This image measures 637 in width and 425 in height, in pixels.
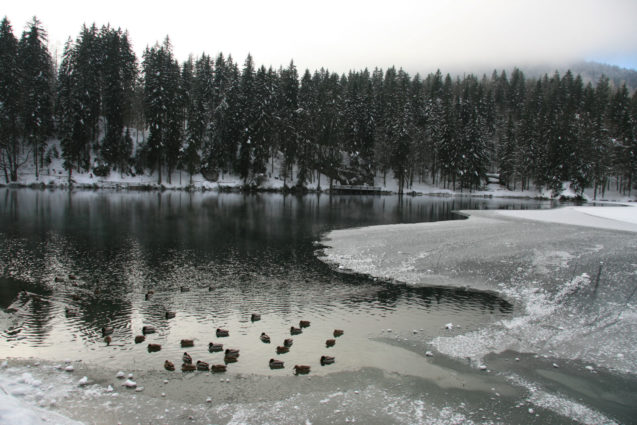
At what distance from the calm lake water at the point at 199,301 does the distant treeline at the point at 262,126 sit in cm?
4906

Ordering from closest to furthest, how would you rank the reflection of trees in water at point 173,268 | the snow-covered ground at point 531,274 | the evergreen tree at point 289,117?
the snow-covered ground at point 531,274, the reflection of trees in water at point 173,268, the evergreen tree at point 289,117

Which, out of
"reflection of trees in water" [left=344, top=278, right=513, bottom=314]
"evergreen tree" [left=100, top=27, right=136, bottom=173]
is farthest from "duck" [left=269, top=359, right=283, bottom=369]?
"evergreen tree" [left=100, top=27, right=136, bottom=173]

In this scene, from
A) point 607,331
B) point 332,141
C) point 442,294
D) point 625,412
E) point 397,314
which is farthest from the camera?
point 332,141

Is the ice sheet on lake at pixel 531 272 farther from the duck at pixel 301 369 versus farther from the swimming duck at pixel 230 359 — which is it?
the swimming duck at pixel 230 359

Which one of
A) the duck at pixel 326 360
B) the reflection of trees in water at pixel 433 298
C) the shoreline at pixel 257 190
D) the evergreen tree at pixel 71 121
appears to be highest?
the evergreen tree at pixel 71 121

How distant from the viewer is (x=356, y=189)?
93.0 metres

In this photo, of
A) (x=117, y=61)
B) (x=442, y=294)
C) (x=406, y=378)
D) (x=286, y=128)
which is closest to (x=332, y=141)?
(x=286, y=128)

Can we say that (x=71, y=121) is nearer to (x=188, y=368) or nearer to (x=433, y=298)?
(x=433, y=298)

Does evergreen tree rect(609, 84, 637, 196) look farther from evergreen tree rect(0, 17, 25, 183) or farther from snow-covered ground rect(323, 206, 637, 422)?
evergreen tree rect(0, 17, 25, 183)

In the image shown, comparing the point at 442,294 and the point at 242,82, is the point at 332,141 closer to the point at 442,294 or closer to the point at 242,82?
the point at 242,82

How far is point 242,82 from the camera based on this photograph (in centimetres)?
8256

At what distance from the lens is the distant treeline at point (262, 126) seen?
7181 cm

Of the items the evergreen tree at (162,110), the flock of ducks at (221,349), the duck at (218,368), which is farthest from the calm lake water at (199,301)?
the evergreen tree at (162,110)

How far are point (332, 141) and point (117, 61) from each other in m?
43.7
